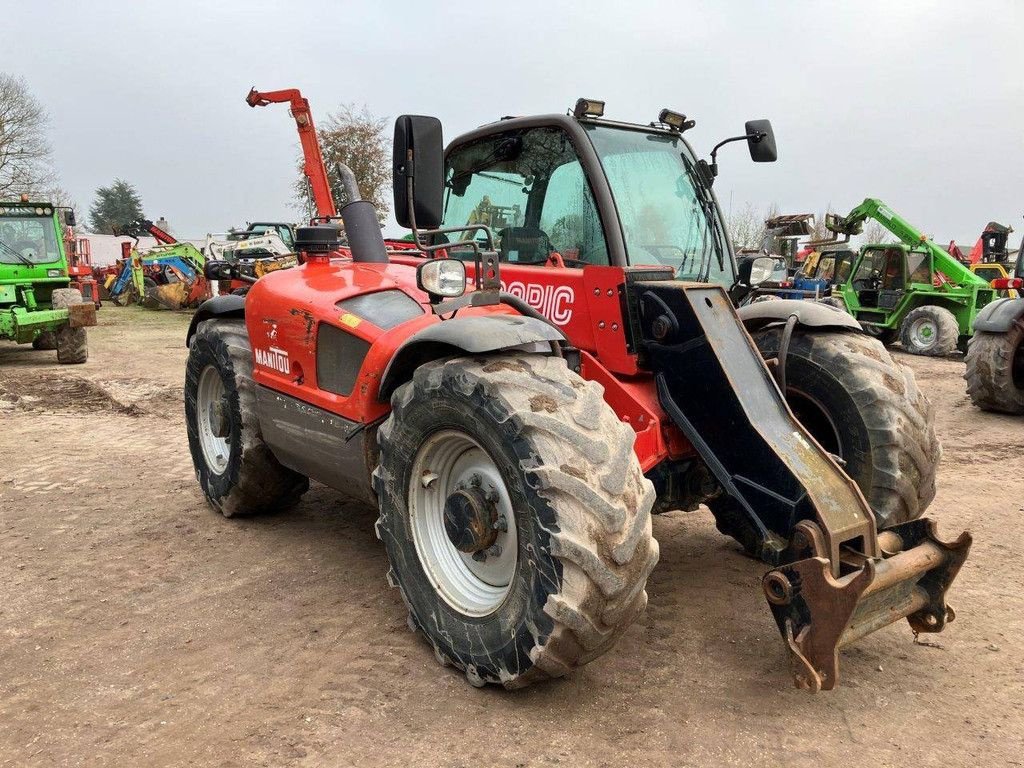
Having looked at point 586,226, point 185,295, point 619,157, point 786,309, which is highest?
point 619,157

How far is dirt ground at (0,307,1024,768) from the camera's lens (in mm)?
2594

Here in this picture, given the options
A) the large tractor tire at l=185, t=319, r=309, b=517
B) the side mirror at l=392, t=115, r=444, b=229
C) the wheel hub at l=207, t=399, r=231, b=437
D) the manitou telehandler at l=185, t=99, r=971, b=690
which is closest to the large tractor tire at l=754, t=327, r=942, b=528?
the manitou telehandler at l=185, t=99, r=971, b=690

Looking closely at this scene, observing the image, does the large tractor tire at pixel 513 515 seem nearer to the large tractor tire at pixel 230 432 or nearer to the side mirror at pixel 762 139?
the large tractor tire at pixel 230 432

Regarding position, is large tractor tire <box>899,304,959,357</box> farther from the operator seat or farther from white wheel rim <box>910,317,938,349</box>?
the operator seat

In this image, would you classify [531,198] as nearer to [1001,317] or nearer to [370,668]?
[370,668]

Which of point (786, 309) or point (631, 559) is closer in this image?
point (631, 559)

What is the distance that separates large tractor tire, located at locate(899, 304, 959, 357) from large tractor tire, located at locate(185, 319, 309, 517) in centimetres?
1318

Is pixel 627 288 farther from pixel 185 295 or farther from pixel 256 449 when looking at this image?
pixel 185 295

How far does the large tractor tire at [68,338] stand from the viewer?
40.0 ft

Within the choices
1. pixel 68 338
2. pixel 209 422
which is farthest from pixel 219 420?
pixel 68 338

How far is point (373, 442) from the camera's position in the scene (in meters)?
3.51

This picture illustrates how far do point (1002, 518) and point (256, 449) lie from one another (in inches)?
172

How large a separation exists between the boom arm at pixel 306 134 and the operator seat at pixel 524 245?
20.0 ft

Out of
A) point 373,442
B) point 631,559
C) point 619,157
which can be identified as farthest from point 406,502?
point 619,157
